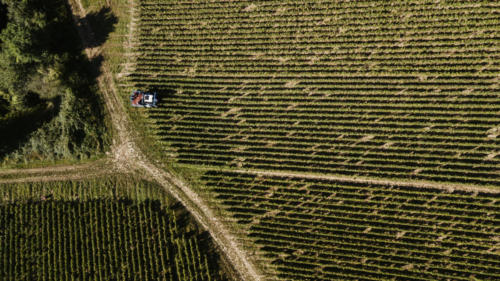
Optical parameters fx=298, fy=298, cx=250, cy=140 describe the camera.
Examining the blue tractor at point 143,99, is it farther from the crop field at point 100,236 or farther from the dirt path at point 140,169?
the crop field at point 100,236

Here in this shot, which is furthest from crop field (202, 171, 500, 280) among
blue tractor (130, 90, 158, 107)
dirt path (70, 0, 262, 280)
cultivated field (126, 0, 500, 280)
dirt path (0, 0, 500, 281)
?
blue tractor (130, 90, 158, 107)

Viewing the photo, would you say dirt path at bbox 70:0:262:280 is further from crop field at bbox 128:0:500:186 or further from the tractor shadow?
the tractor shadow

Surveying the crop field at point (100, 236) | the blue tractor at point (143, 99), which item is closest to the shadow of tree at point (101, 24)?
the blue tractor at point (143, 99)

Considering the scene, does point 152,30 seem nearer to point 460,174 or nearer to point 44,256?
point 44,256

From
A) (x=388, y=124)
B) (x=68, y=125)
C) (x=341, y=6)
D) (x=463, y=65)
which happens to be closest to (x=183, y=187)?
(x=68, y=125)

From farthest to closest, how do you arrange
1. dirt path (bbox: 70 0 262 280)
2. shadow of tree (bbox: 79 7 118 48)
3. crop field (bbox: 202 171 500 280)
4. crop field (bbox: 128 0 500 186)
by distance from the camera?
shadow of tree (bbox: 79 7 118 48) → dirt path (bbox: 70 0 262 280) → crop field (bbox: 128 0 500 186) → crop field (bbox: 202 171 500 280)

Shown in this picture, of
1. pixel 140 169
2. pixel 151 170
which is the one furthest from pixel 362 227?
pixel 140 169
